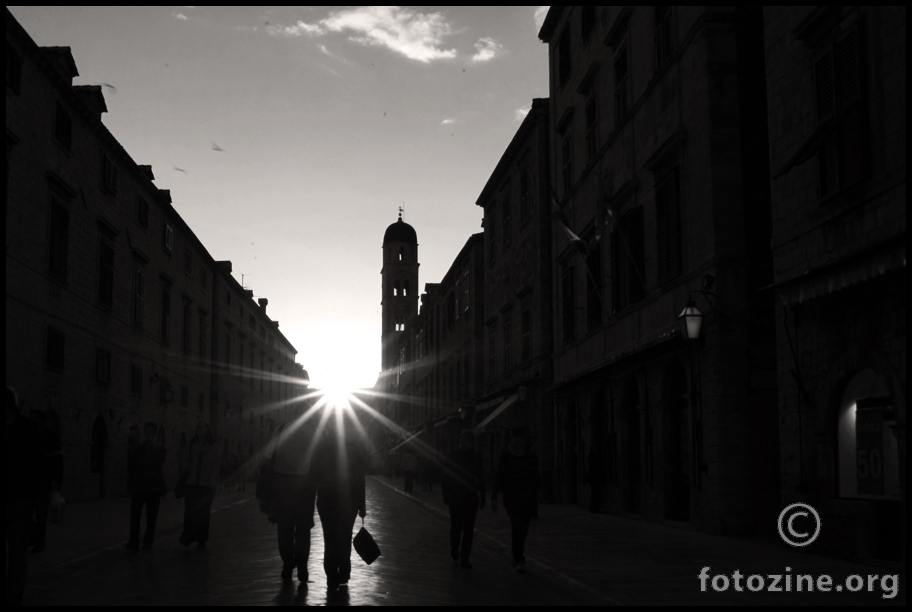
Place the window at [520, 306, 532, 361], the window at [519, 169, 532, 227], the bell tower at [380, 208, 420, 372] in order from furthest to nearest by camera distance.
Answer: the bell tower at [380, 208, 420, 372] → the window at [519, 169, 532, 227] → the window at [520, 306, 532, 361]

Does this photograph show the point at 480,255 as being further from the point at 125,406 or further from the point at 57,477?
the point at 57,477

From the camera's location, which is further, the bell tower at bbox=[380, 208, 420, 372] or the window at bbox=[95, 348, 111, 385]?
the bell tower at bbox=[380, 208, 420, 372]

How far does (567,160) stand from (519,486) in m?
17.8

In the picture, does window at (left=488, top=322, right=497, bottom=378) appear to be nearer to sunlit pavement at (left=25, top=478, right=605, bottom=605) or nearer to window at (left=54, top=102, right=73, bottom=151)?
window at (left=54, top=102, right=73, bottom=151)

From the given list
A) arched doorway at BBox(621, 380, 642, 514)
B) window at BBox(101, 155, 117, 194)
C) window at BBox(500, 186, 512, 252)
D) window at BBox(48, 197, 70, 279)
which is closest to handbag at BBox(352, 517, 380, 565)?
arched doorway at BBox(621, 380, 642, 514)

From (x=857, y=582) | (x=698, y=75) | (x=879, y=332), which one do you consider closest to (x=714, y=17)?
(x=698, y=75)

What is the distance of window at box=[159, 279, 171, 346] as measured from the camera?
135ft

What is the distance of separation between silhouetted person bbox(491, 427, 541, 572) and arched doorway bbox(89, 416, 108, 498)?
71.1 ft

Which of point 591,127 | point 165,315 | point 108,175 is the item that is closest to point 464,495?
point 591,127

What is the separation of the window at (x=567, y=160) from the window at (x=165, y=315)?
18.9 m

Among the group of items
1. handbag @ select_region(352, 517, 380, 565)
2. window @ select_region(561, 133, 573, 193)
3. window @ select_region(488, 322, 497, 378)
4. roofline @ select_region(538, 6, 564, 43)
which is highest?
roofline @ select_region(538, 6, 564, 43)

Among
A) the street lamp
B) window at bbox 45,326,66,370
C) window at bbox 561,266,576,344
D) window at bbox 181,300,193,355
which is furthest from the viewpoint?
window at bbox 181,300,193,355

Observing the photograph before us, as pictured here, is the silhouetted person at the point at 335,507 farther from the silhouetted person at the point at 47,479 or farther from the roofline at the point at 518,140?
the roofline at the point at 518,140

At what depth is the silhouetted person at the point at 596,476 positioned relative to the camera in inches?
954
